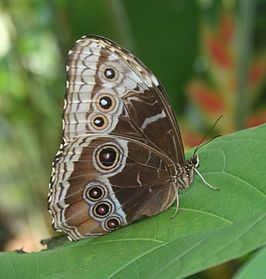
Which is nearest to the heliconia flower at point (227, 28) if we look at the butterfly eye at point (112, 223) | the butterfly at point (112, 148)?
the butterfly at point (112, 148)

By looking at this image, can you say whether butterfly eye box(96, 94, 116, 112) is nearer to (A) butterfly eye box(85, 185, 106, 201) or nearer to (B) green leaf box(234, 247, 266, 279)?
(A) butterfly eye box(85, 185, 106, 201)

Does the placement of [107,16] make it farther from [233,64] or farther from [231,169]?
[231,169]

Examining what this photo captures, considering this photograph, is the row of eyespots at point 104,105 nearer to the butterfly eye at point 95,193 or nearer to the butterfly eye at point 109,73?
the butterfly eye at point 109,73

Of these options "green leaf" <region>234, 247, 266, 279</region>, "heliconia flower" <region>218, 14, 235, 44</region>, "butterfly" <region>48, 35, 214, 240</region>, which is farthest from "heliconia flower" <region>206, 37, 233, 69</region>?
"green leaf" <region>234, 247, 266, 279</region>

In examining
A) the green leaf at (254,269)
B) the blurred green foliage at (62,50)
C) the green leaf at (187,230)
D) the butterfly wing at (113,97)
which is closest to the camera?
the green leaf at (254,269)

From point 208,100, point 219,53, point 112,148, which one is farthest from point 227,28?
point 112,148

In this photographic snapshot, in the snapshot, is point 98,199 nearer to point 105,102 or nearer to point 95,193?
point 95,193

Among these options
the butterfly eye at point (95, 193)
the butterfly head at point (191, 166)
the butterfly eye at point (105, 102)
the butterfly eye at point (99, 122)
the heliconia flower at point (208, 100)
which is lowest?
the heliconia flower at point (208, 100)

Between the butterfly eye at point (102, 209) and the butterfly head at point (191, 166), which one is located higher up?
the butterfly head at point (191, 166)
